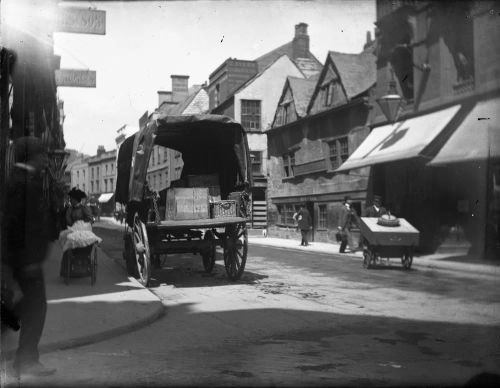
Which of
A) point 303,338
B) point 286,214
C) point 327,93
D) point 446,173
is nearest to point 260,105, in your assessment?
point 286,214

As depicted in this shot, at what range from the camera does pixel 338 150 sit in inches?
926

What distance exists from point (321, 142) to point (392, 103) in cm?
859

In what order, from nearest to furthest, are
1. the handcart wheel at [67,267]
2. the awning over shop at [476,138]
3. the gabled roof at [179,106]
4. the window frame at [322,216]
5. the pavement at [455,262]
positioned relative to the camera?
the handcart wheel at [67,267] → the awning over shop at [476,138] → the pavement at [455,262] → the window frame at [322,216] → the gabled roof at [179,106]

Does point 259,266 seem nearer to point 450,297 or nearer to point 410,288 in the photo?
point 410,288

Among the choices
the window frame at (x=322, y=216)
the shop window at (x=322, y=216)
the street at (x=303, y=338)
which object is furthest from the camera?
the shop window at (x=322, y=216)

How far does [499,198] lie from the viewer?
13.9 m

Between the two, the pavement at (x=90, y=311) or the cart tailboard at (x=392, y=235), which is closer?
the pavement at (x=90, y=311)

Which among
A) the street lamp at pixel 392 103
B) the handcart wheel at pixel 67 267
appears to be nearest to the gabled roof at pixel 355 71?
the street lamp at pixel 392 103

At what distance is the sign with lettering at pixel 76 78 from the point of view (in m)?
7.29

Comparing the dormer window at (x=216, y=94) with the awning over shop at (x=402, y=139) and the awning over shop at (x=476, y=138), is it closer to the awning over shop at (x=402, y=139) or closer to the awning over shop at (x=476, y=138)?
the awning over shop at (x=402, y=139)

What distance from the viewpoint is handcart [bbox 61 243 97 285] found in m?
8.98

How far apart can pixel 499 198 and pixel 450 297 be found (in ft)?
22.4

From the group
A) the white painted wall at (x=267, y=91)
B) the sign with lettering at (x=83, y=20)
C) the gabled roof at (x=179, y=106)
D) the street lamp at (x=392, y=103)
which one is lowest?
the sign with lettering at (x=83, y=20)

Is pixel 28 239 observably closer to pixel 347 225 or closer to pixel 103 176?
pixel 347 225
